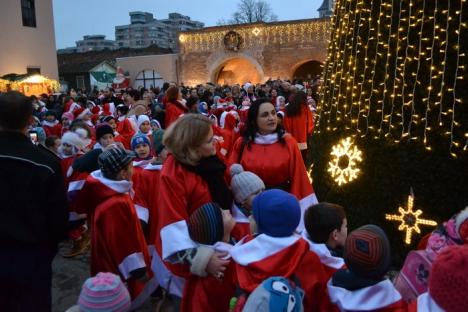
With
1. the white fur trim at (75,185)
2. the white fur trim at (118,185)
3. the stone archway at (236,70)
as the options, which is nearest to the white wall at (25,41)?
the stone archway at (236,70)

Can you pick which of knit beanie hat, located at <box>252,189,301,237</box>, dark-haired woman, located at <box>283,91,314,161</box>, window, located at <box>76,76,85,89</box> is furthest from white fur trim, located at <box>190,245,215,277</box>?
window, located at <box>76,76,85,89</box>

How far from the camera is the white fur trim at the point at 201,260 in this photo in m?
2.54

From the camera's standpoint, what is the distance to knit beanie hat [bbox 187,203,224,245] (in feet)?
8.34

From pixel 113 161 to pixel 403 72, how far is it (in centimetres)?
310

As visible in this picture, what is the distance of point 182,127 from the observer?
9.77ft

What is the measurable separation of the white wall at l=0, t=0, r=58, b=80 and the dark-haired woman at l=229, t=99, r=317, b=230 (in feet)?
93.9

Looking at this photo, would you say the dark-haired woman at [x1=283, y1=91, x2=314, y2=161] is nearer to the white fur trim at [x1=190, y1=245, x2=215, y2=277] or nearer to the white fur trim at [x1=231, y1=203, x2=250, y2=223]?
the white fur trim at [x1=231, y1=203, x2=250, y2=223]

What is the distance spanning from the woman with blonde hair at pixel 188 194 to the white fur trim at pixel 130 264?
79cm

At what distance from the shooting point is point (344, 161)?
16.8 feet

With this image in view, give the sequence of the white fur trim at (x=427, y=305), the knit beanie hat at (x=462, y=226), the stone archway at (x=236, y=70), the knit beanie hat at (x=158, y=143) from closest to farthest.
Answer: the white fur trim at (x=427, y=305)
the knit beanie hat at (x=462, y=226)
the knit beanie hat at (x=158, y=143)
the stone archway at (x=236, y=70)

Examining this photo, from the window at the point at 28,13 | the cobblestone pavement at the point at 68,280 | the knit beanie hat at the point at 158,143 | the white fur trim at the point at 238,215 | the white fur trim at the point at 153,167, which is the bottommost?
the cobblestone pavement at the point at 68,280

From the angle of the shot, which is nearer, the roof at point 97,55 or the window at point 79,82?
the window at point 79,82

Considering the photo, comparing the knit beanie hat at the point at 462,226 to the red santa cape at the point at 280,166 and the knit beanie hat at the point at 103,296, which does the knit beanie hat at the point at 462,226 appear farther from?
the knit beanie hat at the point at 103,296

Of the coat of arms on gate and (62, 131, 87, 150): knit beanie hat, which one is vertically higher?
the coat of arms on gate
